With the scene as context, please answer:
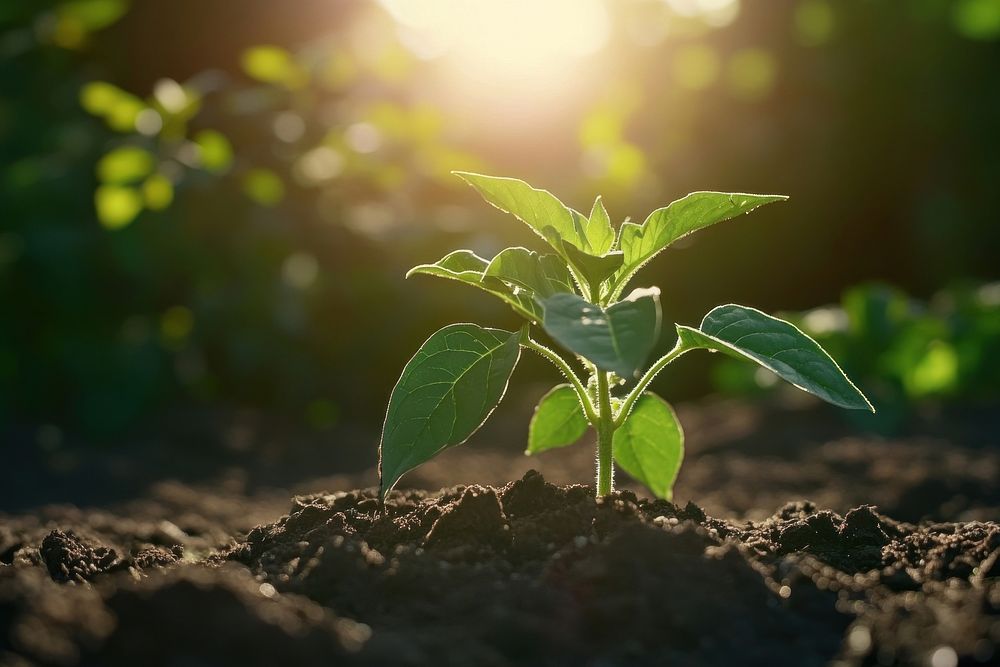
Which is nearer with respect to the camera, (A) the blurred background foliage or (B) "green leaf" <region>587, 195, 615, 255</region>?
(B) "green leaf" <region>587, 195, 615, 255</region>

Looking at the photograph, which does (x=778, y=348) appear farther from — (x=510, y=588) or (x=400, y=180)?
(x=400, y=180)

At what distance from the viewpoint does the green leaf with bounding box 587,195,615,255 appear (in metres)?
1.79

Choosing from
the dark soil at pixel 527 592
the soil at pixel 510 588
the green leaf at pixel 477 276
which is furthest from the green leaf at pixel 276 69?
the green leaf at pixel 477 276

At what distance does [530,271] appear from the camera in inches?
67.0

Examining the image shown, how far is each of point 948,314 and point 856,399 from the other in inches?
160

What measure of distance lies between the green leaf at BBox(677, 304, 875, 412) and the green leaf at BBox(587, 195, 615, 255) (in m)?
0.23

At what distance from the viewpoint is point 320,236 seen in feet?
17.7

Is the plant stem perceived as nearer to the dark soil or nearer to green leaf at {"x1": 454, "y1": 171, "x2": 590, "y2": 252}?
the dark soil

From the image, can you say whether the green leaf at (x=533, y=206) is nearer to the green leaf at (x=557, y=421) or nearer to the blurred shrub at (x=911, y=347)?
the green leaf at (x=557, y=421)

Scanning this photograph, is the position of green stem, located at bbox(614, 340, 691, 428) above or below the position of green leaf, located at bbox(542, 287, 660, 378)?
below

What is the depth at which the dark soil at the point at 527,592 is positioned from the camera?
1.23 m

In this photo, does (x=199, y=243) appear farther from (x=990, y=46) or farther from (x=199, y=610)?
(x=990, y=46)

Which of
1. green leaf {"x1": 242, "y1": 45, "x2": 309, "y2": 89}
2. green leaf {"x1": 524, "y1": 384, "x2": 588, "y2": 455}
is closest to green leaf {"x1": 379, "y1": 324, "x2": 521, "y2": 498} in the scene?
green leaf {"x1": 524, "y1": 384, "x2": 588, "y2": 455}

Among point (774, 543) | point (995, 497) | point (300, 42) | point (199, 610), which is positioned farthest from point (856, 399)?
point (300, 42)
